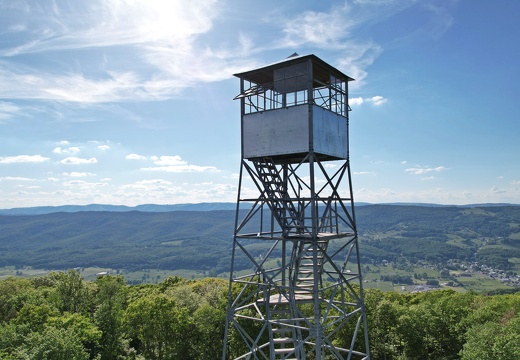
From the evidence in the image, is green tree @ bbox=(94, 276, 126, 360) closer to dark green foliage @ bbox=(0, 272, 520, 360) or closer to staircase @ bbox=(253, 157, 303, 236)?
dark green foliage @ bbox=(0, 272, 520, 360)

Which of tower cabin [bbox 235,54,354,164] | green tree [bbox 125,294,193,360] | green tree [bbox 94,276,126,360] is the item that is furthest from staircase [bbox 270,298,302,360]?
green tree [bbox 94,276,126,360]

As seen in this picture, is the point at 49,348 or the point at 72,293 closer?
the point at 49,348

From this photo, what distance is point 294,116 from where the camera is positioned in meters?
18.3

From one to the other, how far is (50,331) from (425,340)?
99.2 ft

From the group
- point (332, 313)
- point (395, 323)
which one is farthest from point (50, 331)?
point (395, 323)

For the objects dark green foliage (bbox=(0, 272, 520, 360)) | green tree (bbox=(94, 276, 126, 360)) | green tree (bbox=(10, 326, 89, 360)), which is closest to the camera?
green tree (bbox=(10, 326, 89, 360))

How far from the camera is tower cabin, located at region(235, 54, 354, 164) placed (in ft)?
59.3

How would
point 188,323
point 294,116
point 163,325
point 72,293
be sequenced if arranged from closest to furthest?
1. point 294,116
2. point 163,325
3. point 188,323
4. point 72,293

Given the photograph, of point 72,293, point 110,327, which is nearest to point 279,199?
point 110,327

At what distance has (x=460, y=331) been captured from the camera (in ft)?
110

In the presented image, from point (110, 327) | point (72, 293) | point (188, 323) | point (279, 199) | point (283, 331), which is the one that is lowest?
point (110, 327)

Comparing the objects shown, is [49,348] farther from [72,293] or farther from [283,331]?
[72,293]

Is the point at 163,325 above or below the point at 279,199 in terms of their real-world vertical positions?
below

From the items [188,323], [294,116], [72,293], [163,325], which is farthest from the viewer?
[72,293]
